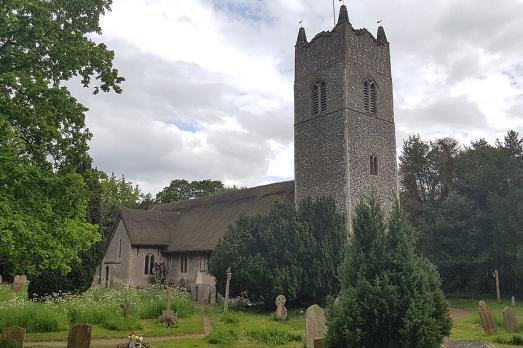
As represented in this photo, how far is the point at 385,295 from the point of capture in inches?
371

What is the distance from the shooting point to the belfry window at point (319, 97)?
29.2 metres

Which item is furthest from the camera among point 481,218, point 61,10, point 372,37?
point 372,37

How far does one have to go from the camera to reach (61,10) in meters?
12.3

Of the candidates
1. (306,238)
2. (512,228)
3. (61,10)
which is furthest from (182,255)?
(61,10)

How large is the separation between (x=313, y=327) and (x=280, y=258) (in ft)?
33.5

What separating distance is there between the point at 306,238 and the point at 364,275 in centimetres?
1338

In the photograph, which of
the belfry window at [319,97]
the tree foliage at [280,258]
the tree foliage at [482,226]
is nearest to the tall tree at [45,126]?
the tree foliage at [280,258]

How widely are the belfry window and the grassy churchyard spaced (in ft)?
45.8

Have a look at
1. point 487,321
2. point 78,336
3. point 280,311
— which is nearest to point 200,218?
point 280,311

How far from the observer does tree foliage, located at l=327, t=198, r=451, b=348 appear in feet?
30.5

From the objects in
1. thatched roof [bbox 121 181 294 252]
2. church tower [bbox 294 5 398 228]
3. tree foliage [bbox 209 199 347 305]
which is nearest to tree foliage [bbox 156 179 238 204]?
thatched roof [bbox 121 181 294 252]

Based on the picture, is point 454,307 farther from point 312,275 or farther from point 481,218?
point 312,275

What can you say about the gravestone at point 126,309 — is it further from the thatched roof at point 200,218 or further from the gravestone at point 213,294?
the thatched roof at point 200,218

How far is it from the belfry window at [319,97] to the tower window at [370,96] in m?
2.37
